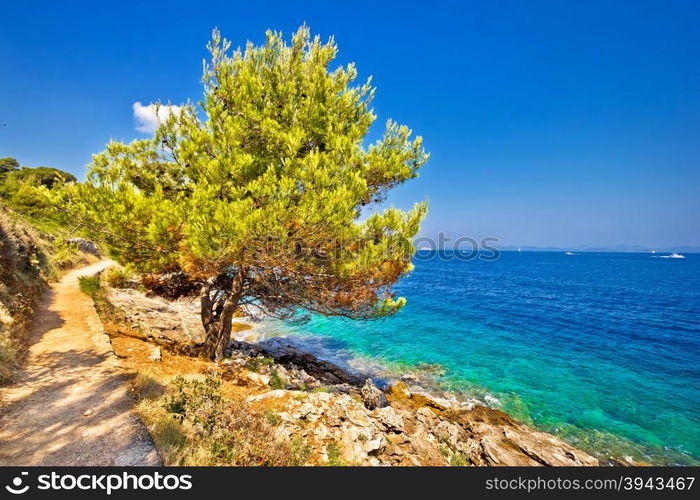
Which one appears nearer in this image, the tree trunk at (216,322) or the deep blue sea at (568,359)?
the tree trunk at (216,322)

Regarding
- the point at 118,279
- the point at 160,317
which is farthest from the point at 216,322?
the point at 160,317

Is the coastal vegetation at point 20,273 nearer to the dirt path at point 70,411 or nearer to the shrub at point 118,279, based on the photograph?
the dirt path at point 70,411

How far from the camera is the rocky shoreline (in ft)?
25.1

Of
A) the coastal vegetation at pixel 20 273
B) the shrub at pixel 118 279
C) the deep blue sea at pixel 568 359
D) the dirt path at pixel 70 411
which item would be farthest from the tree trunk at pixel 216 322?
the deep blue sea at pixel 568 359

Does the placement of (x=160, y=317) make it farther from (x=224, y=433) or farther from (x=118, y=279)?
(x=224, y=433)

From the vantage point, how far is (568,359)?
21172 millimetres

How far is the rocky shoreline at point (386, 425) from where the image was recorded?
7.65 meters

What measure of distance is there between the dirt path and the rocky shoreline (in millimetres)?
2399

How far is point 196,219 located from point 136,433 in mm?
4644

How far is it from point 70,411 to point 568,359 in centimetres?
2708

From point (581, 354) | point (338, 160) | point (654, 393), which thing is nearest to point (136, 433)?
point (338, 160)

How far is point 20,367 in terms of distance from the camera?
7996 mm

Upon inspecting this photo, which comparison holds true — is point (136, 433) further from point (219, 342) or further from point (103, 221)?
point (219, 342)

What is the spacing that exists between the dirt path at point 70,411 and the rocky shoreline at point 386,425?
94.5 inches
